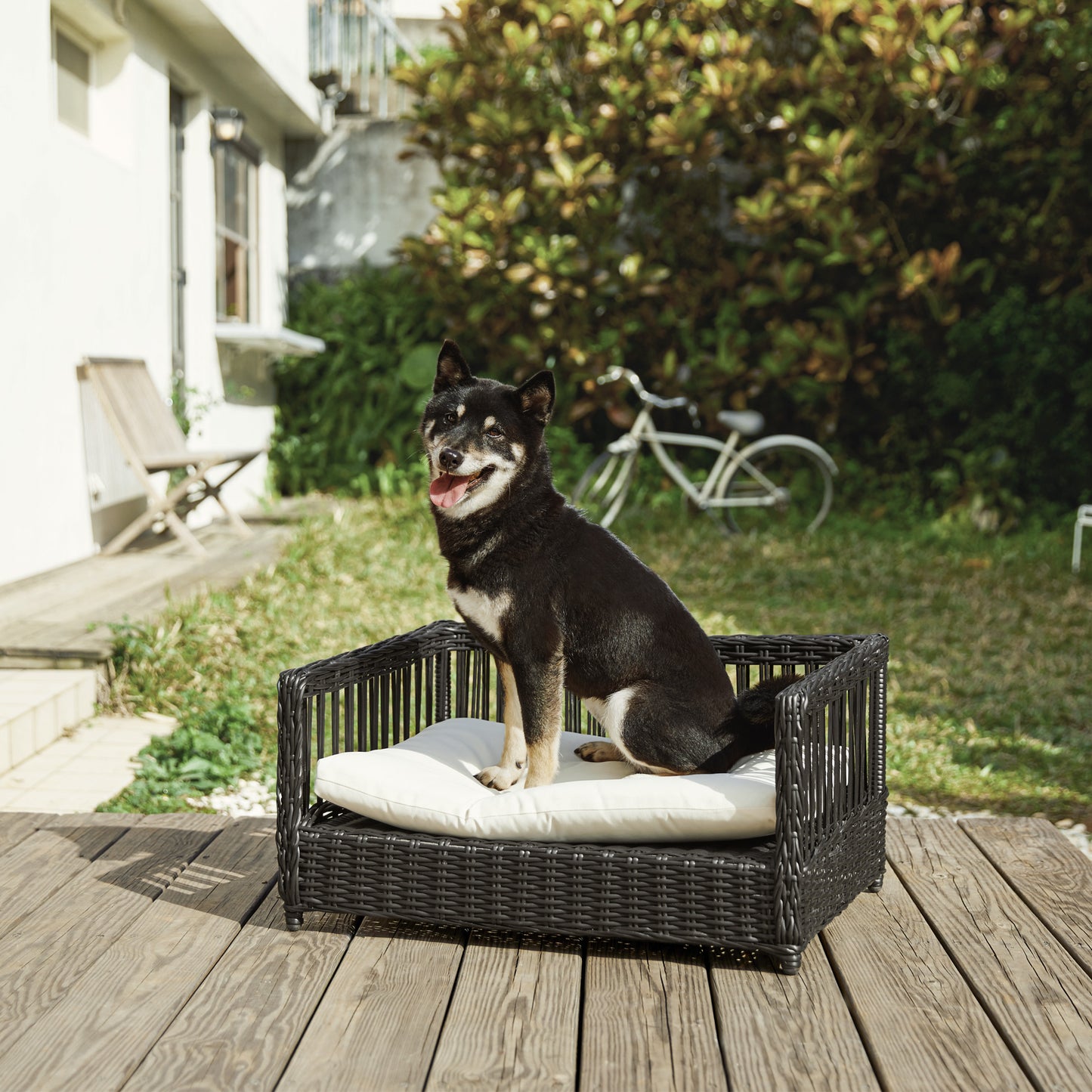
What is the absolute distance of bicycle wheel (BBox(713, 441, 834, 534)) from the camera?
8508 millimetres

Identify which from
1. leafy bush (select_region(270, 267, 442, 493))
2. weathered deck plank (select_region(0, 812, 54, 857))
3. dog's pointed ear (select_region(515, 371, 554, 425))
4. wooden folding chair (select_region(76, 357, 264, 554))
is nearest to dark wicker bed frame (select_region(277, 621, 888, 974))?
dog's pointed ear (select_region(515, 371, 554, 425))

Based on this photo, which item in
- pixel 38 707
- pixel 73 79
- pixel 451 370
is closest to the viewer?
pixel 451 370

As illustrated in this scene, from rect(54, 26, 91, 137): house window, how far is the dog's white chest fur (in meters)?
5.61

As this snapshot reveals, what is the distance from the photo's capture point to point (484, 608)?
2.40 meters

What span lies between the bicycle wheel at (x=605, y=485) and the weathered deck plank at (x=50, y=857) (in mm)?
5710

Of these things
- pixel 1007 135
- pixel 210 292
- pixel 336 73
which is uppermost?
pixel 336 73

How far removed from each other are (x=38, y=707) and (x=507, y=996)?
2578 millimetres

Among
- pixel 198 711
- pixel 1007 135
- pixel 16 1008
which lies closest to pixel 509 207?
pixel 1007 135

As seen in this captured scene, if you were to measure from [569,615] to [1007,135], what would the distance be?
773cm

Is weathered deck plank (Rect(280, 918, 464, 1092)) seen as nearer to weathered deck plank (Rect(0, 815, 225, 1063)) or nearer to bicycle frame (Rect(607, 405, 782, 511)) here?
weathered deck plank (Rect(0, 815, 225, 1063))

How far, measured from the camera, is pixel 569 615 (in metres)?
2.40

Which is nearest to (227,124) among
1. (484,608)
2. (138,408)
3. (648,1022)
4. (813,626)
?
(138,408)

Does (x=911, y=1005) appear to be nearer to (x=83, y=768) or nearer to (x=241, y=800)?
(x=241, y=800)

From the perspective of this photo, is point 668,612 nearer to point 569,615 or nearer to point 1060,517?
point 569,615
